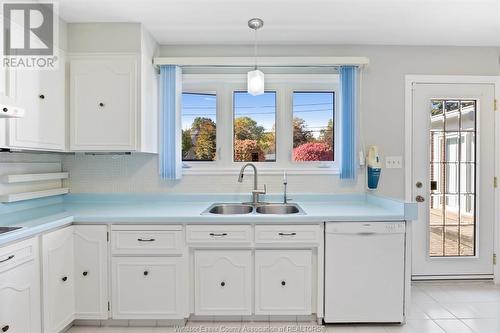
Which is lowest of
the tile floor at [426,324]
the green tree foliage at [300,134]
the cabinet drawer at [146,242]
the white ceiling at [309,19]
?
the tile floor at [426,324]

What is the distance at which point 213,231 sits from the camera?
213cm

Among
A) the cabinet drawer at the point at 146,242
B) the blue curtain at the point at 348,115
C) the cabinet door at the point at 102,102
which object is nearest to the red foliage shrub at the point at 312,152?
the blue curtain at the point at 348,115

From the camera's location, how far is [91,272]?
6.97 feet

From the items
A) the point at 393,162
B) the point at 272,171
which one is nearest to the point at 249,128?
the point at 272,171

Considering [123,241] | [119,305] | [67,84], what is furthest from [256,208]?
[67,84]

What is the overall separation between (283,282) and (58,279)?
149 centimetres

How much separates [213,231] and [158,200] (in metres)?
0.88

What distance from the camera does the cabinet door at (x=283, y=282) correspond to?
2156 mm

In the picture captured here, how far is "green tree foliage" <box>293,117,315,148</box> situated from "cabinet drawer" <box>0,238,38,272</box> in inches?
84.8

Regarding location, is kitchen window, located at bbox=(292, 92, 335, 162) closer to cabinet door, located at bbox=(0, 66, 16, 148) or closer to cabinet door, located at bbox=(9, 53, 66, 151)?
cabinet door, located at bbox=(9, 53, 66, 151)

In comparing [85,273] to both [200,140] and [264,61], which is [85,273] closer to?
[200,140]

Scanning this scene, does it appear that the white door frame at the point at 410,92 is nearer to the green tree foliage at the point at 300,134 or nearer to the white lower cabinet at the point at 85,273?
the green tree foliage at the point at 300,134

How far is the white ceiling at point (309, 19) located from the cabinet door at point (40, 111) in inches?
21.6

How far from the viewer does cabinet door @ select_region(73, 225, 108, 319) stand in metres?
2.11
